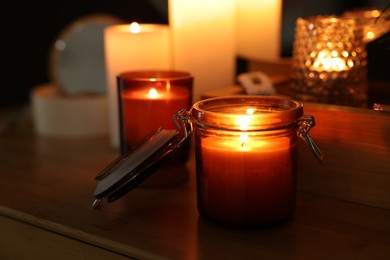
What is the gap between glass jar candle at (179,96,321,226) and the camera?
1.92 ft

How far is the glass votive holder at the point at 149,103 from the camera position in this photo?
0.76 meters

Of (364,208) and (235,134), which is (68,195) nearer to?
(235,134)

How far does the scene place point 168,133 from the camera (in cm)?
65

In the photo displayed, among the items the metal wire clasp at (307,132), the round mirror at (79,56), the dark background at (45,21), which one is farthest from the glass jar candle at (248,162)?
the dark background at (45,21)

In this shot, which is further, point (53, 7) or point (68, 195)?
point (53, 7)

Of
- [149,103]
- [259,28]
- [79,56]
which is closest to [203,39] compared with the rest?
[259,28]

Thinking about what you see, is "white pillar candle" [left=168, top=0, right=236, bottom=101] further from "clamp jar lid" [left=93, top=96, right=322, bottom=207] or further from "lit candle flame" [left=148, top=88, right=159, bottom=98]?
"clamp jar lid" [left=93, top=96, right=322, bottom=207]

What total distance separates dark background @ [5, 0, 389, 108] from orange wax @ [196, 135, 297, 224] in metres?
0.81

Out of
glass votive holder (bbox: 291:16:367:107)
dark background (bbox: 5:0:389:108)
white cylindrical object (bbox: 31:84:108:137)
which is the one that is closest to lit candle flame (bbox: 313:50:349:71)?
glass votive holder (bbox: 291:16:367:107)

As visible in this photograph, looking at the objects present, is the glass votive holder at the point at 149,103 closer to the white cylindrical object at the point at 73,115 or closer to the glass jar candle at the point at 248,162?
the glass jar candle at the point at 248,162

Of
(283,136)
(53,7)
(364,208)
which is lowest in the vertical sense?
(364,208)

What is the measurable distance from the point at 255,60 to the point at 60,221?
53cm

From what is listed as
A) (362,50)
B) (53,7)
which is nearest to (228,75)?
(362,50)

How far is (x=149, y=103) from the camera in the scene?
77 centimetres
